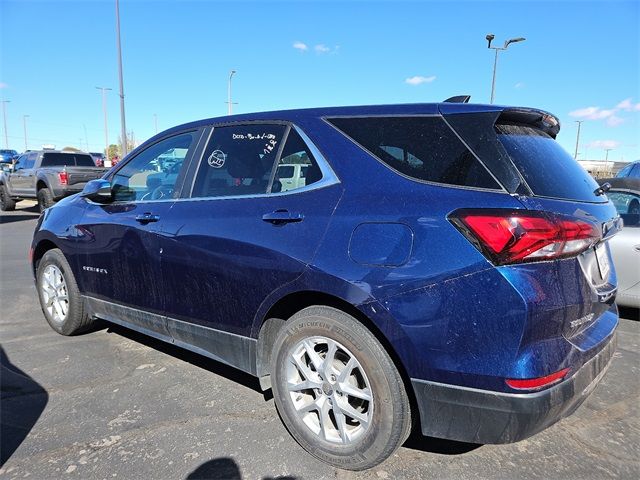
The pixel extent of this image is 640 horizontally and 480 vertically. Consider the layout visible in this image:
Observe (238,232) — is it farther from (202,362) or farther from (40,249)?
(40,249)

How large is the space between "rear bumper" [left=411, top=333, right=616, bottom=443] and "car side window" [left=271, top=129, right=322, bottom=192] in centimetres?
118

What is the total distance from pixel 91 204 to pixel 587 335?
3.62 meters

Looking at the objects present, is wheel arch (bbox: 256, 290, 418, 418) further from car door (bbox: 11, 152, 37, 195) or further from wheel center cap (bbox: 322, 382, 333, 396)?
car door (bbox: 11, 152, 37, 195)

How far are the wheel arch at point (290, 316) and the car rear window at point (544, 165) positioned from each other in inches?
36.1

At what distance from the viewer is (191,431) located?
107 inches

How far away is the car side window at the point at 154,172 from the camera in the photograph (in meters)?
3.32

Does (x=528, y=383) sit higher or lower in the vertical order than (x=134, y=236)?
lower

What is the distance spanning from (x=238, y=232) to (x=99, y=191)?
1646 mm

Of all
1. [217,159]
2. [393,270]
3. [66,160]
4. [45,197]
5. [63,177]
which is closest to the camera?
[393,270]

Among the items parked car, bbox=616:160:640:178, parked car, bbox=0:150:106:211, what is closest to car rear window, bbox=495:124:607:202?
parked car, bbox=616:160:640:178

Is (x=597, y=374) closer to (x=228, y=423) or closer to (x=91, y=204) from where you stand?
(x=228, y=423)

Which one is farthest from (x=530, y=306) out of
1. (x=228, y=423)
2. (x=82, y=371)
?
(x=82, y=371)

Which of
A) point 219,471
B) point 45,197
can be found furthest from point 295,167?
point 45,197

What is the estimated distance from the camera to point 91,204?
12.6ft
